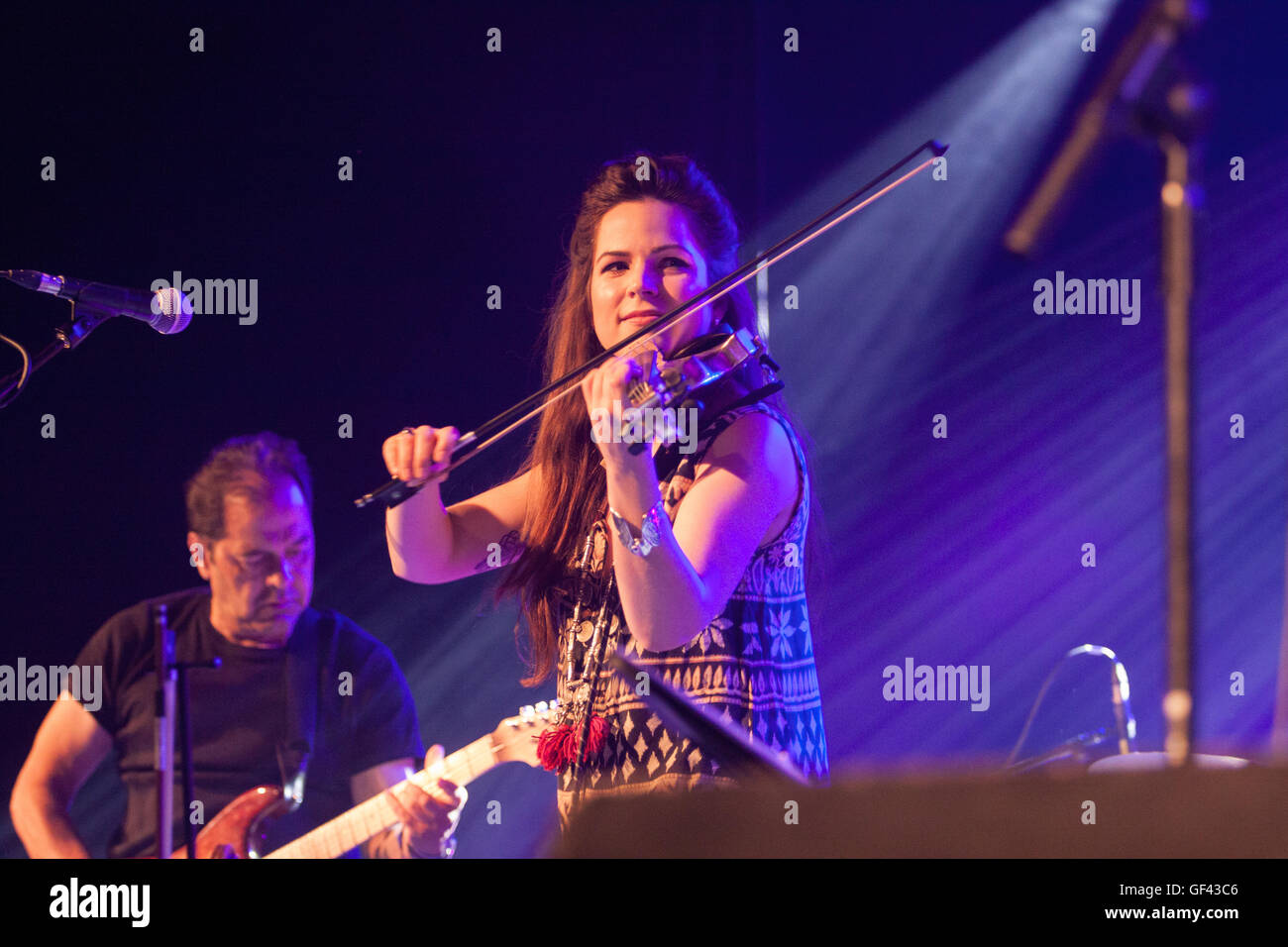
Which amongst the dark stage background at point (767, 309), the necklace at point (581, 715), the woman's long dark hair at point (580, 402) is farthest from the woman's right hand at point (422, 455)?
the dark stage background at point (767, 309)

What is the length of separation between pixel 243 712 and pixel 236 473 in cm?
50

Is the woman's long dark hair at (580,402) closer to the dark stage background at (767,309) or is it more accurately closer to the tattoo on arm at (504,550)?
the tattoo on arm at (504,550)

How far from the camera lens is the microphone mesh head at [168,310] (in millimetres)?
1846

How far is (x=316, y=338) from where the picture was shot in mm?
2654

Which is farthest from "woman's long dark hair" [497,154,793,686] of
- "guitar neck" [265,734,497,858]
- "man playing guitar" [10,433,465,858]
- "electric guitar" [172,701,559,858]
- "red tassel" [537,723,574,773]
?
"man playing guitar" [10,433,465,858]

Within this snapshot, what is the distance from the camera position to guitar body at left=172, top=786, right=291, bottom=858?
83.5 inches

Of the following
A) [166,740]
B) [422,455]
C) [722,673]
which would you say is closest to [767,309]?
[422,455]

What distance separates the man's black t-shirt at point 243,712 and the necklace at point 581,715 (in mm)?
948

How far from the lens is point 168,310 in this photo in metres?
1.85

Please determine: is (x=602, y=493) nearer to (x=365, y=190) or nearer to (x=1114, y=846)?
(x=1114, y=846)

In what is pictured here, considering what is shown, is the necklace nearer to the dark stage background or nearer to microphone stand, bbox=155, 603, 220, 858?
microphone stand, bbox=155, 603, 220, 858

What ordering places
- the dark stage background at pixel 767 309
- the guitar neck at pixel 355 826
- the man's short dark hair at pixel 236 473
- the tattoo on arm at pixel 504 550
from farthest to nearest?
the dark stage background at pixel 767 309 → the man's short dark hair at pixel 236 473 → the guitar neck at pixel 355 826 → the tattoo on arm at pixel 504 550
